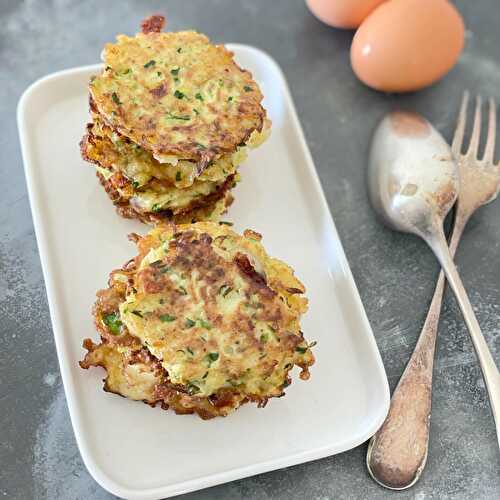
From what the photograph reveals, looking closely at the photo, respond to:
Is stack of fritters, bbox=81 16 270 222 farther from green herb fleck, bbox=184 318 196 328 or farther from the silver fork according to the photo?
the silver fork

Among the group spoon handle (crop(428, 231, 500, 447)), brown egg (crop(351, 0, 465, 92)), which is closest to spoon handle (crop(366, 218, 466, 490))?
spoon handle (crop(428, 231, 500, 447))

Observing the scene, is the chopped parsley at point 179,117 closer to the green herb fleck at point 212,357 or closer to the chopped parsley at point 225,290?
the chopped parsley at point 225,290

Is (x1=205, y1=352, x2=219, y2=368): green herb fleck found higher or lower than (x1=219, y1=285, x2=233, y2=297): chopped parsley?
lower

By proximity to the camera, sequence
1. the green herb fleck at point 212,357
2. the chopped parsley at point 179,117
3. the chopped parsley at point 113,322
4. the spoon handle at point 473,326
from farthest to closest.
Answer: the spoon handle at point 473,326 → the chopped parsley at point 179,117 → the chopped parsley at point 113,322 → the green herb fleck at point 212,357

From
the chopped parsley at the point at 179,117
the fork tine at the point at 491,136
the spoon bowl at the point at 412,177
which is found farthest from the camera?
the fork tine at the point at 491,136

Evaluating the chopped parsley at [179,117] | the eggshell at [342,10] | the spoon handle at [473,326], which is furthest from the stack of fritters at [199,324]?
the eggshell at [342,10]

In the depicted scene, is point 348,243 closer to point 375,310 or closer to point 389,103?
point 375,310

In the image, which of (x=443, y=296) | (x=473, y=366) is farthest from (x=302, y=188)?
(x=473, y=366)
